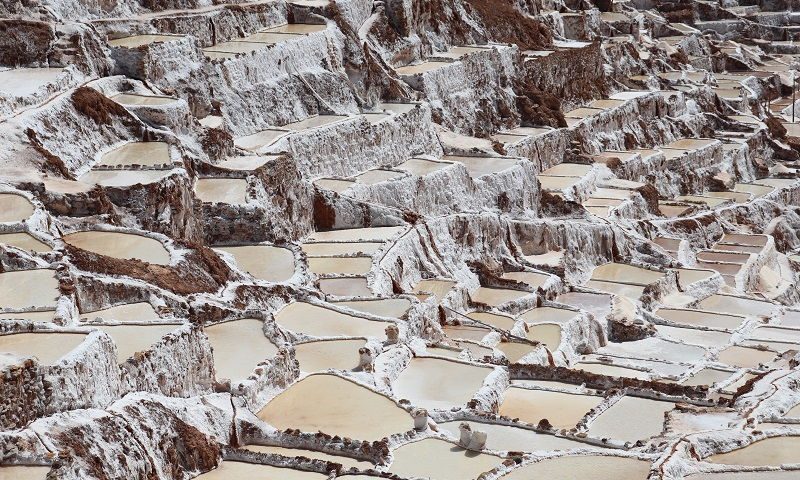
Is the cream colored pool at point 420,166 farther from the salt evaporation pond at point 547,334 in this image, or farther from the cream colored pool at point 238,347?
the cream colored pool at point 238,347

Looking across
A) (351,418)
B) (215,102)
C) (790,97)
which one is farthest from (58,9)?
(790,97)

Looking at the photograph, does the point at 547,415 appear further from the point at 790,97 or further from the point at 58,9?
the point at 790,97

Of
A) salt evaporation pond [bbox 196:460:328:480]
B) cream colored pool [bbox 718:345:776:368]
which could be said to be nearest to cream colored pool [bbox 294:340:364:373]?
salt evaporation pond [bbox 196:460:328:480]

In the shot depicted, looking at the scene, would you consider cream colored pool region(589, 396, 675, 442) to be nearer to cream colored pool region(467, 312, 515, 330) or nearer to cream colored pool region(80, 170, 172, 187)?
cream colored pool region(467, 312, 515, 330)

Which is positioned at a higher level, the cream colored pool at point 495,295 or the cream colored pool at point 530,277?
the cream colored pool at point 495,295

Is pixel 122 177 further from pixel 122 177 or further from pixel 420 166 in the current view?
pixel 420 166

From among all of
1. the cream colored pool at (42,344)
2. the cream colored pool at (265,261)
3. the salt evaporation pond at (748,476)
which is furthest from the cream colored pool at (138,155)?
the salt evaporation pond at (748,476)
